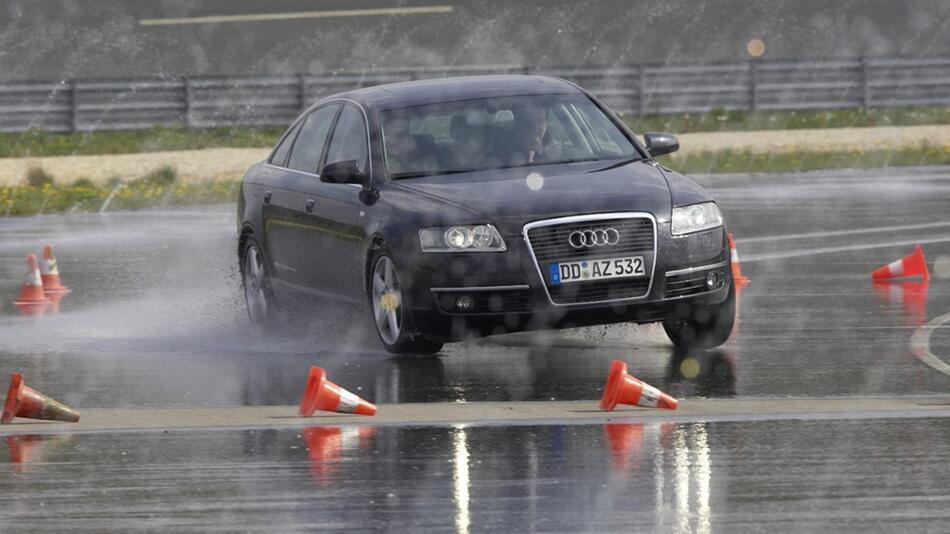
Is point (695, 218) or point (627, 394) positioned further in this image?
point (695, 218)

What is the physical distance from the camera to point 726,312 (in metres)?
12.2

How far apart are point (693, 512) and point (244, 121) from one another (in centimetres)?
3428

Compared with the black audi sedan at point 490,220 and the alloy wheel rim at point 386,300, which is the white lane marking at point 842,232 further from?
the alloy wheel rim at point 386,300

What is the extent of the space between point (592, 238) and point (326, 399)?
7.32 feet

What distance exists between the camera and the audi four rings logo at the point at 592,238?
11.5m

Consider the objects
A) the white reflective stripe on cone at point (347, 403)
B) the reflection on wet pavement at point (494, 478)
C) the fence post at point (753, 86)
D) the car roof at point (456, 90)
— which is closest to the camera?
the reflection on wet pavement at point (494, 478)

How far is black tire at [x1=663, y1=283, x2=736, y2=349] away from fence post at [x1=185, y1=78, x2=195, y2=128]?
1148 inches

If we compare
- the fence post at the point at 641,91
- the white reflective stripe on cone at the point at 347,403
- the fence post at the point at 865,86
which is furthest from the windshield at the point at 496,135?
the fence post at the point at 865,86

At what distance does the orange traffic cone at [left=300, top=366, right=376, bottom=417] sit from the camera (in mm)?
9922

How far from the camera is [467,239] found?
1162 centimetres

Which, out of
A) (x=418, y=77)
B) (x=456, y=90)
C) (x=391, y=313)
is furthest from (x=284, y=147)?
(x=418, y=77)

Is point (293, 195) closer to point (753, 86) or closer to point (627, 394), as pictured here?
point (627, 394)

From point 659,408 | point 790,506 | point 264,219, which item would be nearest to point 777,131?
point 264,219

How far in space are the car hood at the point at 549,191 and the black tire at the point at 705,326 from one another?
27.5 inches
